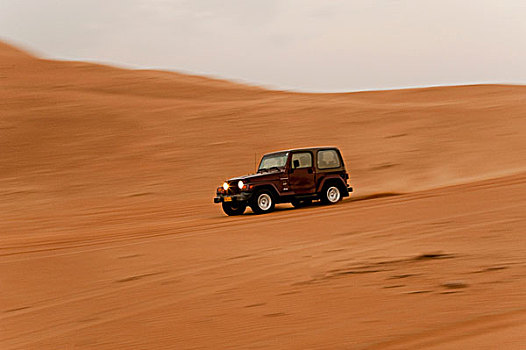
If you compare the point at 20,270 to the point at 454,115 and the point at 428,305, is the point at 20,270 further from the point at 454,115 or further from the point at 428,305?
the point at 454,115

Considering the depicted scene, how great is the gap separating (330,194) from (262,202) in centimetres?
181

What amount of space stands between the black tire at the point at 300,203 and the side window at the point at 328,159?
89 centimetres

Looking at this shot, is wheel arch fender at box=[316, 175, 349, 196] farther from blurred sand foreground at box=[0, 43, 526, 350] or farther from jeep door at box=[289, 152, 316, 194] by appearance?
blurred sand foreground at box=[0, 43, 526, 350]

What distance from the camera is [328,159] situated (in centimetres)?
1459

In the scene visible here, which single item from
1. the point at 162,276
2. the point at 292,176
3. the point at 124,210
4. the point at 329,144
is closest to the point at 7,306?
the point at 162,276

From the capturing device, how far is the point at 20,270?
775cm

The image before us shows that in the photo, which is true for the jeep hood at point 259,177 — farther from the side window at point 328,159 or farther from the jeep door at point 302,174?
the side window at point 328,159

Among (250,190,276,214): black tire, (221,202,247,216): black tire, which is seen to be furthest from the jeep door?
(221,202,247,216): black tire

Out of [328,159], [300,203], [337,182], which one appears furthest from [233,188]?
[337,182]

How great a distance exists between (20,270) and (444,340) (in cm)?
560

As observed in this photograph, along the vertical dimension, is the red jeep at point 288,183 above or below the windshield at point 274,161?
below

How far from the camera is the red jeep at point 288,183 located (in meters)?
13.5

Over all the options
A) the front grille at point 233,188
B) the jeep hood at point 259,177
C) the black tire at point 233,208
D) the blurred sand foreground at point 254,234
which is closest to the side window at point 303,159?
the jeep hood at point 259,177

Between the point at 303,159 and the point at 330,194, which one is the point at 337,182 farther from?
the point at 303,159
